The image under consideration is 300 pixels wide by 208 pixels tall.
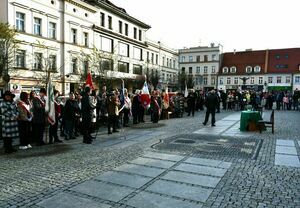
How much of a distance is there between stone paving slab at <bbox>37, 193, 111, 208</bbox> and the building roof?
72895 mm

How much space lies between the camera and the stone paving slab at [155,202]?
15.4 ft

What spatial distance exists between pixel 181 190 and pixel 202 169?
1539 millimetres

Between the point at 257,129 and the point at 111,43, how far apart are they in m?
38.8

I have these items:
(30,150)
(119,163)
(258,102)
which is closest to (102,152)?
(119,163)

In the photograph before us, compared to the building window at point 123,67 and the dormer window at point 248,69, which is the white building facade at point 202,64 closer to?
the dormer window at point 248,69

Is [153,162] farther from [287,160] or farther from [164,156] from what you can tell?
[287,160]

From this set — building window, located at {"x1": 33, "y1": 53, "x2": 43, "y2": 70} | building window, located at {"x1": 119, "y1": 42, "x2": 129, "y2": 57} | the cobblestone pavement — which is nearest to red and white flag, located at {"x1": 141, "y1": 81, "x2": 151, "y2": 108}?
the cobblestone pavement

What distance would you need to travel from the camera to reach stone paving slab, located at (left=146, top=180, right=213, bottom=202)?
16.8 ft

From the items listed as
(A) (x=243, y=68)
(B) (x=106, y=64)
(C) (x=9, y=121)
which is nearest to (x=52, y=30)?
(B) (x=106, y=64)

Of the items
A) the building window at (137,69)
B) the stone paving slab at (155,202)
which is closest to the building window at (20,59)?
the building window at (137,69)

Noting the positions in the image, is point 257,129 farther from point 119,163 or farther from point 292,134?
point 119,163

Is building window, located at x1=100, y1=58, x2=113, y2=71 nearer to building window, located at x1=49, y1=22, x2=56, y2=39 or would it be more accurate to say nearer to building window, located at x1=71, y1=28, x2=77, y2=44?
building window, located at x1=49, y1=22, x2=56, y2=39

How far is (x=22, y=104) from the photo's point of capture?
31.0 ft

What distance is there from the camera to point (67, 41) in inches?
1537
